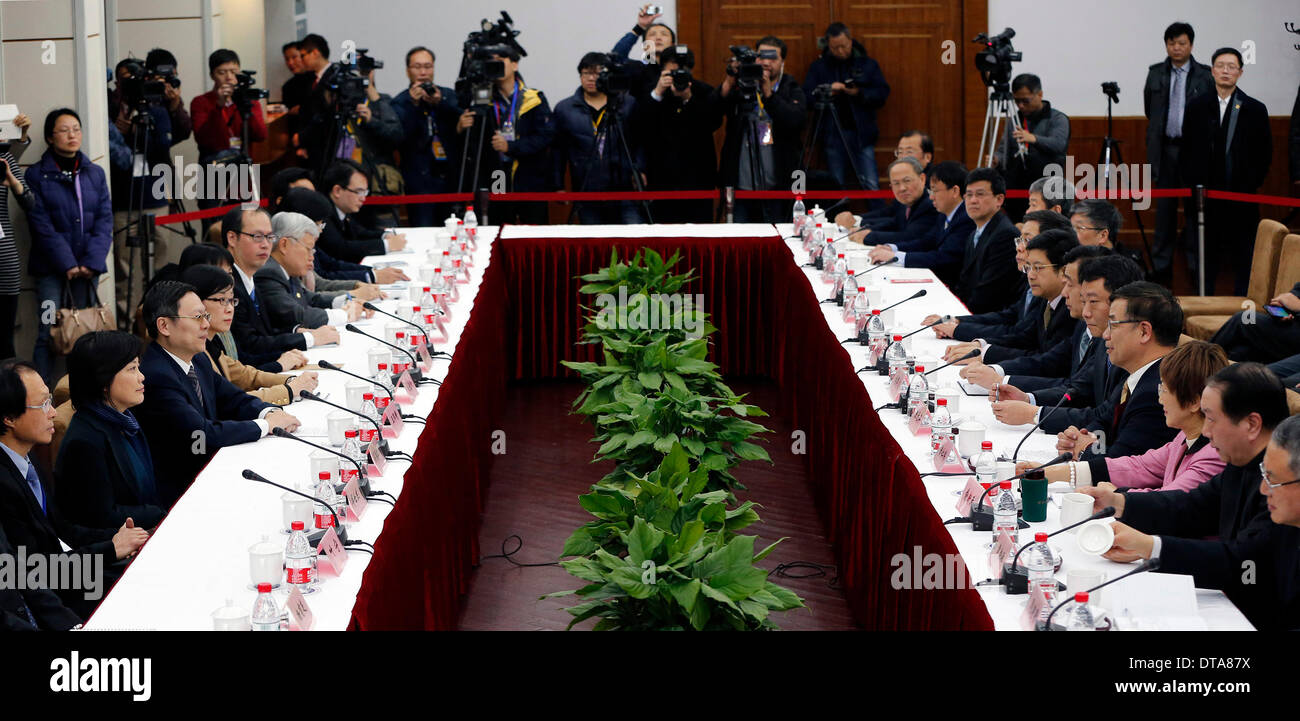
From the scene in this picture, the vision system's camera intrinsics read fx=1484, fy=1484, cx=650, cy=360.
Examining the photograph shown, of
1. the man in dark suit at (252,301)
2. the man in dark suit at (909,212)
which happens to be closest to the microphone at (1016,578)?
the man in dark suit at (252,301)

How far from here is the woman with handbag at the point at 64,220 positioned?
19.8ft

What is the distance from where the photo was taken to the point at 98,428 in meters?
3.53

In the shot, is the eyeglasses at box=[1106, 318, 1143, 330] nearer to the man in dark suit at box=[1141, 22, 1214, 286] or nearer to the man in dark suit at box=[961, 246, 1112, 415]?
the man in dark suit at box=[961, 246, 1112, 415]

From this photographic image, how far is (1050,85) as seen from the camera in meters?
9.03

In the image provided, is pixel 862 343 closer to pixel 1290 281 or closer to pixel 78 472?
pixel 1290 281

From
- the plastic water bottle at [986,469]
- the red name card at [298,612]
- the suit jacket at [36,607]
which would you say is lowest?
the suit jacket at [36,607]

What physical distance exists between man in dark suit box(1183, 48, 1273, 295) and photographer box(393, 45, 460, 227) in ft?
12.6

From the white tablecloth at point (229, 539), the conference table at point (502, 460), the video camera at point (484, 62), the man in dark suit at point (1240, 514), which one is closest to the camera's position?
the man in dark suit at point (1240, 514)

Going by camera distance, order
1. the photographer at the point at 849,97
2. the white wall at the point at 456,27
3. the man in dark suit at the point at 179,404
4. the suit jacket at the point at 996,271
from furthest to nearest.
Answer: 1. the white wall at the point at 456,27
2. the photographer at the point at 849,97
3. the suit jacket at the point at 996,271
4. the man in dark suit at the point at 179,404

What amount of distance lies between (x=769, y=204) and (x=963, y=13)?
2324 mm

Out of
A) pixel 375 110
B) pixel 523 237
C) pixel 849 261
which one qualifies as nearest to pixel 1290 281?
pixel 849 261

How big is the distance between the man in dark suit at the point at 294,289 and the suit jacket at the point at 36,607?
1953 mm

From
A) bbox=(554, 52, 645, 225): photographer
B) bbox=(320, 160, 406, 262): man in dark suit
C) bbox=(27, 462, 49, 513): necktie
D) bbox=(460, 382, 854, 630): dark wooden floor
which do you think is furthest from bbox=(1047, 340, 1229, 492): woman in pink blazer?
bbox=(554, 52, 645, 225): photographer

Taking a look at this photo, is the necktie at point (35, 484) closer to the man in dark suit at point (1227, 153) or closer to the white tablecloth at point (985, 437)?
the white tablecloth at point (985, 437)
